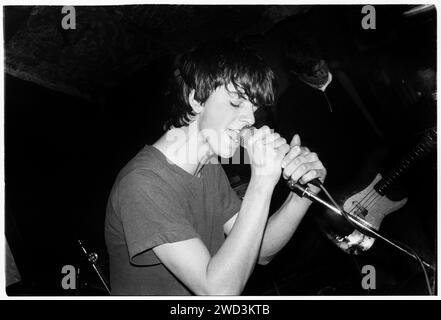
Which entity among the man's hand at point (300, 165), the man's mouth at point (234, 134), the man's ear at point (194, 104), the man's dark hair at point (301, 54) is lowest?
the man's hand at point (300, 165)

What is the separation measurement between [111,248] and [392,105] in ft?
6.79

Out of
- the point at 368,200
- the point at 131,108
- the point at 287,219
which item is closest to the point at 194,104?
the point at 287,219

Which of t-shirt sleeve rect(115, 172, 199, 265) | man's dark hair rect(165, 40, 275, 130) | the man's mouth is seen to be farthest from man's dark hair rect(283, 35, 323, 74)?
t-shirt sleeve rect(115, 172, 199, 265)

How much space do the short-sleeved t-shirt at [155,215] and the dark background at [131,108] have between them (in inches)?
21.9

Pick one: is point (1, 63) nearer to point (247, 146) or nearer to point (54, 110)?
point (54, 110)

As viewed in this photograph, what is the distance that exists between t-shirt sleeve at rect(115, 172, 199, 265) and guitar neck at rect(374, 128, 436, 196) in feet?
4.42

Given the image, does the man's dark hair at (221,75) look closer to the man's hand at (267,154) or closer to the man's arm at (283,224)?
the man's hand at (267,154)

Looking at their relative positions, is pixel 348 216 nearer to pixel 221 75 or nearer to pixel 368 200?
pixel 221 75

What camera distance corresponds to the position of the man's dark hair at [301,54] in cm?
240

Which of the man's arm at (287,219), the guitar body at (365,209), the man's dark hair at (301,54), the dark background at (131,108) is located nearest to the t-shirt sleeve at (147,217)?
the man's arm at (287,219)

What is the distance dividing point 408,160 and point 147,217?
1.66 metres

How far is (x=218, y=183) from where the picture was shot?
4.97 ft

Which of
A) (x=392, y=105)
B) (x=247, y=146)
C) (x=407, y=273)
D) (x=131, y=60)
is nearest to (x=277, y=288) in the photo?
(x=407, y=273)

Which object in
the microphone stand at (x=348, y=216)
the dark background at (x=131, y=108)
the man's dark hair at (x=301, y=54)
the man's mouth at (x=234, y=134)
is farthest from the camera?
the man's dark hair at (x=301, y=54)
